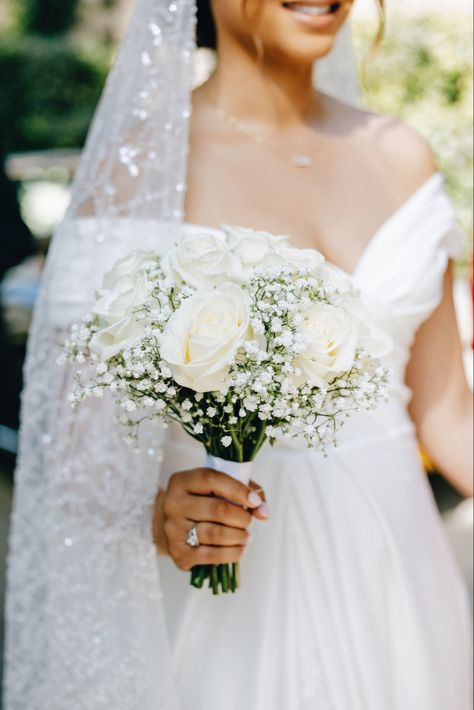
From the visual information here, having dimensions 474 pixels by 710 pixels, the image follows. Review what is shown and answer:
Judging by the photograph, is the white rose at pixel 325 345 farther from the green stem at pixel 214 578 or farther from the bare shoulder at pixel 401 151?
the bare shoulder at pixel 401 151

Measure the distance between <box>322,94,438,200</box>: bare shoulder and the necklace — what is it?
5.9 inches

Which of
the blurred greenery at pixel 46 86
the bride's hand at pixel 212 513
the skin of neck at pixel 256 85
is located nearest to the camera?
the bride's hand at pixel 212 513

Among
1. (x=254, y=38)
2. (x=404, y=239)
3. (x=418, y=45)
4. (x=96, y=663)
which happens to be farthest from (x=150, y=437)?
(x=418, y=45)

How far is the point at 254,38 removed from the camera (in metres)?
1.72

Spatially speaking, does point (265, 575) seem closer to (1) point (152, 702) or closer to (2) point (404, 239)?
(1) point (152, 702)

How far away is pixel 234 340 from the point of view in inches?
46.4

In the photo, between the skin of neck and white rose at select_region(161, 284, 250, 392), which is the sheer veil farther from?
white rose at select_region(161, 284, 250, 392)

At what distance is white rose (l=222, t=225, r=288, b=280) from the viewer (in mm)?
1279

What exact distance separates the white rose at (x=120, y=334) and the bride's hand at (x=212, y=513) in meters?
0.26

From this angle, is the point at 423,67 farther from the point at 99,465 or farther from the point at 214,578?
the point at 214,578

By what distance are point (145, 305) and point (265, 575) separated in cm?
63

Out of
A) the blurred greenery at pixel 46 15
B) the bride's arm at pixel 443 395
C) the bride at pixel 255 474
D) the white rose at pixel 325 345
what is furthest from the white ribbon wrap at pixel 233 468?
the blurred greenery at pixel 46 15

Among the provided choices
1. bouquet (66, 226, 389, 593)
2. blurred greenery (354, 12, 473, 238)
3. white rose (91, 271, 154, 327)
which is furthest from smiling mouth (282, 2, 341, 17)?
blurred greenery (354, 12, 473, 238)

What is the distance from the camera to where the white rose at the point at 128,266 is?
1330 mm
